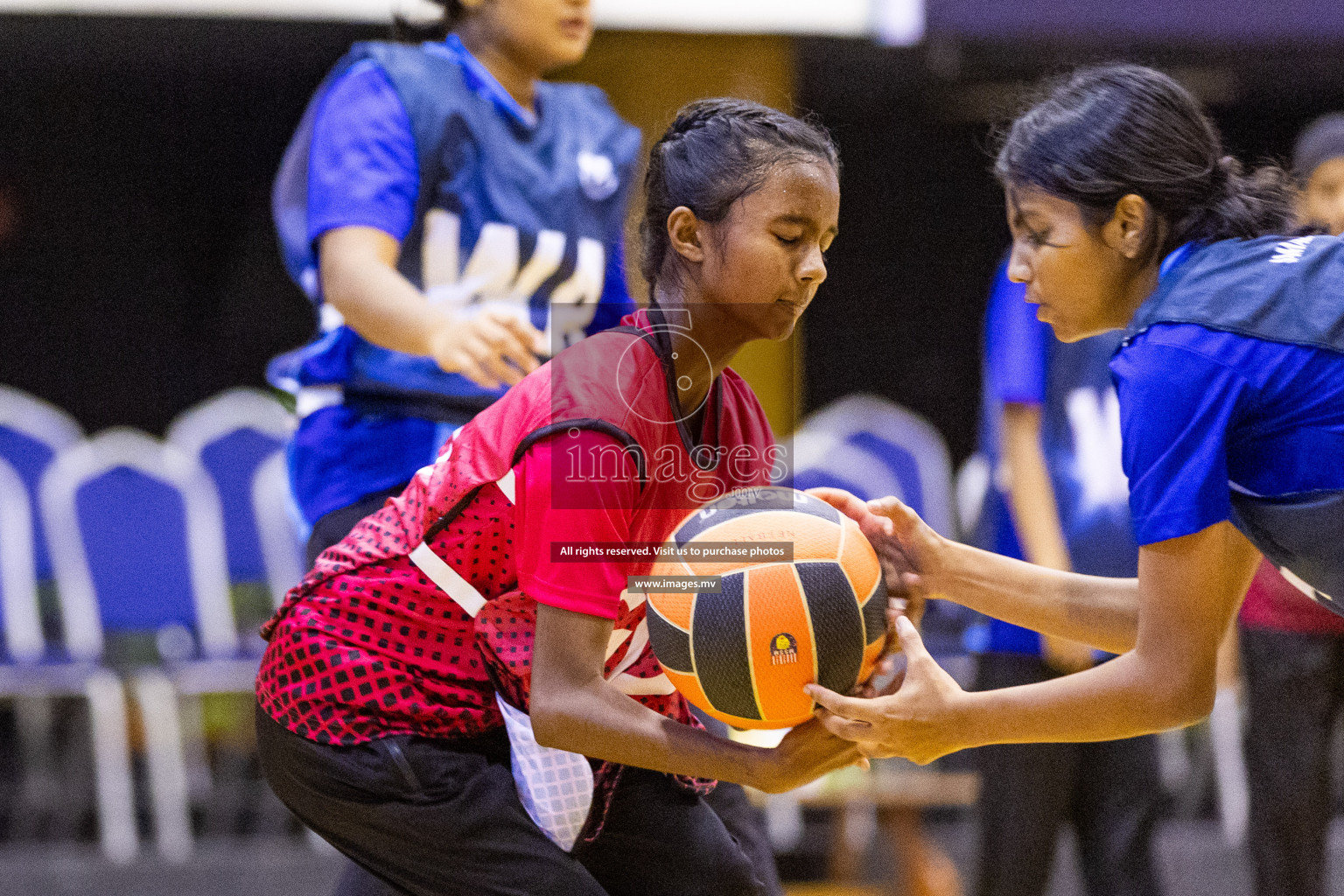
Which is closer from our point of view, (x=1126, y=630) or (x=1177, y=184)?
(x=1177, y=184)

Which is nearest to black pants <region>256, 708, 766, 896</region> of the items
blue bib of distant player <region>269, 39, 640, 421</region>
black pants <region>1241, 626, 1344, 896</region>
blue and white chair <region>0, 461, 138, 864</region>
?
blue bib of distant player <region>269, 39, 640, 421</region>

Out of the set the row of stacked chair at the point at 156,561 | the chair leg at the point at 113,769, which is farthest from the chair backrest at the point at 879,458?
the chair leg at the point at 113,769

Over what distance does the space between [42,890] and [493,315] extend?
11.1ft

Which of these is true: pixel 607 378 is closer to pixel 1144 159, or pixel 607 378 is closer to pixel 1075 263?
pixel 1075 263

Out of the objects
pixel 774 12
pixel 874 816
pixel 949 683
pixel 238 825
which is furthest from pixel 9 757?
pixel 949 683

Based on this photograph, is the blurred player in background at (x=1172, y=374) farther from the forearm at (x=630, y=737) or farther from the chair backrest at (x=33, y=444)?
the chair backrest at (x=33, y=444)

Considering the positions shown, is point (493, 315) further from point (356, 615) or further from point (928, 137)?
point (928, 137)

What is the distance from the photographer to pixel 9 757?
541 cm

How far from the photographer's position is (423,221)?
220 cm

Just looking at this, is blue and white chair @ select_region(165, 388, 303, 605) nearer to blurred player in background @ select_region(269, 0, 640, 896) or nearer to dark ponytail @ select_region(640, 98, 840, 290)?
blurred player in background @ select_region(269, 0, 640, 896)

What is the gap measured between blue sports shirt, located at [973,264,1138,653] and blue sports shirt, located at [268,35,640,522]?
0.95 m

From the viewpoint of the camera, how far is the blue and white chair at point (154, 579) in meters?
4.67

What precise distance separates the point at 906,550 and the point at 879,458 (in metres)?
3.32

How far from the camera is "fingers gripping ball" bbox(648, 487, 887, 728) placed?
1535 millimetres
